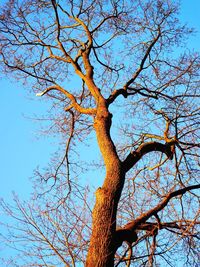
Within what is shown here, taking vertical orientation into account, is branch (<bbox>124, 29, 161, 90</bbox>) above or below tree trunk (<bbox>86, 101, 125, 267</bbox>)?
above

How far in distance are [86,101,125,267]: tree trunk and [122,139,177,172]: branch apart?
24cm

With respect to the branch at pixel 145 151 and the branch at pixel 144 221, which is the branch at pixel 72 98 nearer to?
the branch at pixel 145 151

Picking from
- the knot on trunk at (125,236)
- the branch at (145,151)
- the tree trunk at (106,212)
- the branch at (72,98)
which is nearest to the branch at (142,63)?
the branch at (72,98)

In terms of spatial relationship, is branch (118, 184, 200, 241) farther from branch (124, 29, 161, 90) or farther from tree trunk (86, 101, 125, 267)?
branch (124, 29, 161, 90)

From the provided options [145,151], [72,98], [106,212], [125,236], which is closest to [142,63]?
[72,98]

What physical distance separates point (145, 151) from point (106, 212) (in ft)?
4.83

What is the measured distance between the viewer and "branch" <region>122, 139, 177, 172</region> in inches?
208

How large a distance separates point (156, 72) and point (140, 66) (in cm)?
37

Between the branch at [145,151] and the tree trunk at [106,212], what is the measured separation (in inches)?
9.3

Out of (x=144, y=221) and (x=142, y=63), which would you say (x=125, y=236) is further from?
(x=142, y=63)

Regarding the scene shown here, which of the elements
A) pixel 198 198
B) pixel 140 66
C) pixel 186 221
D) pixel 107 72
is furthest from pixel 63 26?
pixel 186 221

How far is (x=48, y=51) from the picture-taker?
7672 millimetres

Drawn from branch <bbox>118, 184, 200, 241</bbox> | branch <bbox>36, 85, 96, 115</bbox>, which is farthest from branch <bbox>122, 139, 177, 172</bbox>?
branch <bbox>36, 85, 96, 115</bbox>

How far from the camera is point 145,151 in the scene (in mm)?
5707
